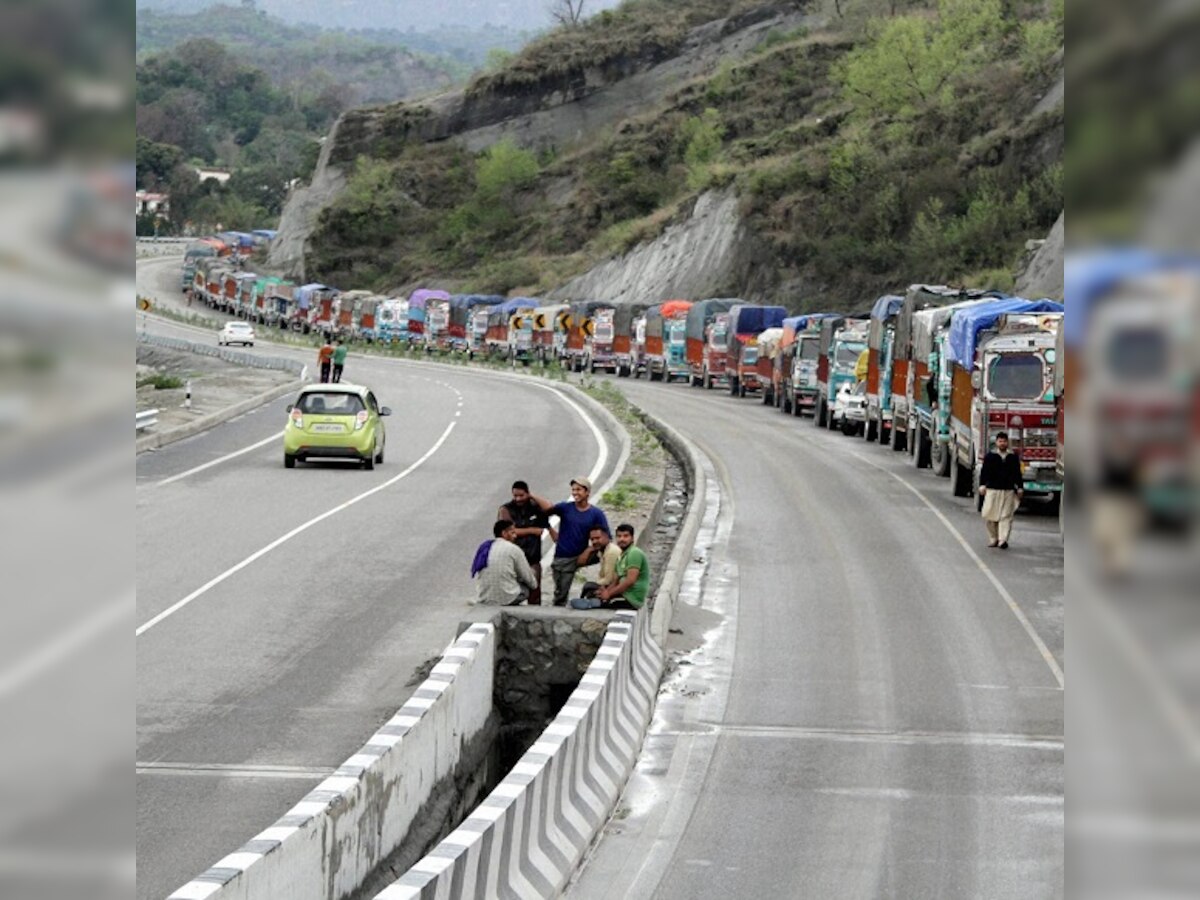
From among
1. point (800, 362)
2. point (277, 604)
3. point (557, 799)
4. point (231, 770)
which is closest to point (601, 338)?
point (800, 362)

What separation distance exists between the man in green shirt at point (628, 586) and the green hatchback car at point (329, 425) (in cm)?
1944

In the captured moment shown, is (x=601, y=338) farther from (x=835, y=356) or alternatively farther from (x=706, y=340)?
(x=835, y=356)

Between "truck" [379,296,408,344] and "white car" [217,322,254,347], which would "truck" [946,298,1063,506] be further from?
"truck" [379,296,408,344]

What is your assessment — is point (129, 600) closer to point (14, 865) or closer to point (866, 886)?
point (14, 865)

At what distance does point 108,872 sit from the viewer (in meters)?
2.28

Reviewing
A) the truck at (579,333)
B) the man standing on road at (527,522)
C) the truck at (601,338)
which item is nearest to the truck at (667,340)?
the truck at (601,338)

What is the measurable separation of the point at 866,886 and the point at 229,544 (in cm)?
1672

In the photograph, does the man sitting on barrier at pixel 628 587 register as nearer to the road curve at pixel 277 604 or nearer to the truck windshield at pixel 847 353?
the road curve at pixel 277 604

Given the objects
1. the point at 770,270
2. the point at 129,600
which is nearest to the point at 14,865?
the point at 129,600

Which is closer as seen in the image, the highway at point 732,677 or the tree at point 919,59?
the highway at point 732,677

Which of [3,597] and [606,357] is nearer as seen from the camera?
[3,597]

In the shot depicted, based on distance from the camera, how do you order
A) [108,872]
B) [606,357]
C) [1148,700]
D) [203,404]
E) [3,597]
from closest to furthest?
[1148,700] → [3,597] → [108,872] → [203,404] → [606,357]

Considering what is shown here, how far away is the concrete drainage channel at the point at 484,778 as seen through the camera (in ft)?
29.9

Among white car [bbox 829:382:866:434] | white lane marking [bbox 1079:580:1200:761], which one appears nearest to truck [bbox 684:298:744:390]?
white car [bbox 829:382:866:434]
